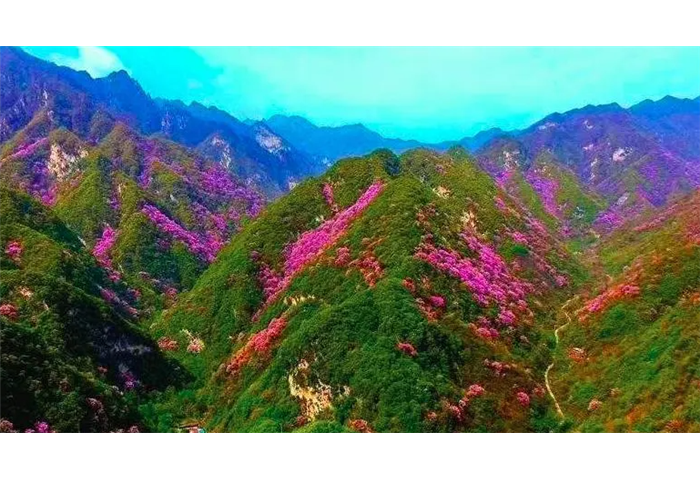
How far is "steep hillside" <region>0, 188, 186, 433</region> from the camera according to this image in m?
47.7

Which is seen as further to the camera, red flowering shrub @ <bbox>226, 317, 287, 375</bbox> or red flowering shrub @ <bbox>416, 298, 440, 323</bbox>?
red flowering shrub @ <bbox>226, 317, 287, 375</bbox>

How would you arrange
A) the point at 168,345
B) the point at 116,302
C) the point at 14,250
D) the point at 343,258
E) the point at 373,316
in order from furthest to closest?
1. the point at 116,302
2. the point at 14,250
3. the point at 168,345
4. the point at 343,258
5. the point at 373,316

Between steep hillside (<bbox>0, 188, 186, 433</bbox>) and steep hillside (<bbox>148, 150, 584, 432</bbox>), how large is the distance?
7.20 metres

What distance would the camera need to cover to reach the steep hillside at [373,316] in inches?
2227

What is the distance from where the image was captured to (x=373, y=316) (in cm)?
6444

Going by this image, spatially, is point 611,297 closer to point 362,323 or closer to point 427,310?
point 427,310

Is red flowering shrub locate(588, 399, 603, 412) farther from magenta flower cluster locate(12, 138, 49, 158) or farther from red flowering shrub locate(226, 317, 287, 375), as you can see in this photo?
magenta flower cluster locate(12, 138, 49, 158)

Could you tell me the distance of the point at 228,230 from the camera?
161m

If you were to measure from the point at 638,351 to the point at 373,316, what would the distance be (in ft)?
81.4

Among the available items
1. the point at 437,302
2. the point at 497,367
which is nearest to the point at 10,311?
the point at 437,302

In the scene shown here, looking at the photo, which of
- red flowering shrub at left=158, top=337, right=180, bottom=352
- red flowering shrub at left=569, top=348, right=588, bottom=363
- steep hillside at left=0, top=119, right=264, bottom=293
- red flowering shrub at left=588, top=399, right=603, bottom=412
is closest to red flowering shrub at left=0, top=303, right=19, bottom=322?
red flowering shrub at left=158, top=337, right=180, bottom=352

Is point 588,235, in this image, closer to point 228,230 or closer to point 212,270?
point 228,230

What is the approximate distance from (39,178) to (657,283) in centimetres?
14829

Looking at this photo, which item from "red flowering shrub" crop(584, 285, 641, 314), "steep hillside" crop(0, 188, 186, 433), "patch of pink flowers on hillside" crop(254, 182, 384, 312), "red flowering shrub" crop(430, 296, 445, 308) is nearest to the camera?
"steep hillside" crop(0, 188, 186, 433)
